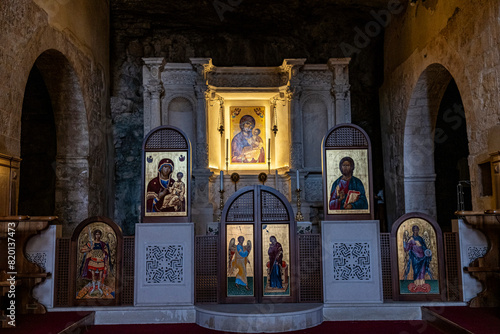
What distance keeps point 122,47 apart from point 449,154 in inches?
304

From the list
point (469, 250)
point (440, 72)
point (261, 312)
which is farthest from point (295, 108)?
point (261, 312)

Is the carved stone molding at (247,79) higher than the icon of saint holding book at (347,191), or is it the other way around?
the carved stone molding at (247,79)

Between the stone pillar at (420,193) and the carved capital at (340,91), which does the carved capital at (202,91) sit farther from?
the stone pillar at (420,193)

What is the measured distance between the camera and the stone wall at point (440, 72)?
629 centimetres

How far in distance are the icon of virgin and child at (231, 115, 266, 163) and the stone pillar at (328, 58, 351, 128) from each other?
1700 millimetres

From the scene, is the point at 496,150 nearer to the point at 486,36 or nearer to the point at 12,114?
the point at 486,36

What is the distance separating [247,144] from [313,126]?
145cm

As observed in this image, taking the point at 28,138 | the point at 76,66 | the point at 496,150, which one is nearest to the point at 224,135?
the point at 76,66

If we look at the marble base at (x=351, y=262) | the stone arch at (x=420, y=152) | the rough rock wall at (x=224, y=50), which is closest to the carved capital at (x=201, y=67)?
the rough rock wall at (x=224, y=50)

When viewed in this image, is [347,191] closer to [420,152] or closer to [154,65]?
[420,152]

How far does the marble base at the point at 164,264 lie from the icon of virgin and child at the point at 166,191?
0.82 ft

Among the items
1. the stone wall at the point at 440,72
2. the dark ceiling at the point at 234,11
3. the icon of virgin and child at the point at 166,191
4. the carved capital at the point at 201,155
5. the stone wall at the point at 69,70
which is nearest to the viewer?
the icon of virgin and child at the point at 166,191

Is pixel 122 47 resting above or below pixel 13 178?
above

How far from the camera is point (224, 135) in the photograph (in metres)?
10.1
